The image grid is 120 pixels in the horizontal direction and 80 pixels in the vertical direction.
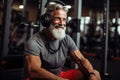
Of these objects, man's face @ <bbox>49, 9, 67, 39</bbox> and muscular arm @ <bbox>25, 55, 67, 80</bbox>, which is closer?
muscular arm @ <bbox>25, 55, 67, 80</bbox>

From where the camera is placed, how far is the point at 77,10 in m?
2.75

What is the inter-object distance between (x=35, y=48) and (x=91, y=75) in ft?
1.68

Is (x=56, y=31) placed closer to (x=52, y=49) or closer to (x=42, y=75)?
(x=52, y=49)

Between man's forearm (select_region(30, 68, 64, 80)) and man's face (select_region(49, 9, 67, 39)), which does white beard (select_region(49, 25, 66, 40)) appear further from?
man's forearm (select_region(30, 68, 64, 80))

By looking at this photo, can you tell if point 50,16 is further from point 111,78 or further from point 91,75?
point 111,78

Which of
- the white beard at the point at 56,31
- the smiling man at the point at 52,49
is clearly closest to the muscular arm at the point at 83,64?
the smiling man at the point at 52,49

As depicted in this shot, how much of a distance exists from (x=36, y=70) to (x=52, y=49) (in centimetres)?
29

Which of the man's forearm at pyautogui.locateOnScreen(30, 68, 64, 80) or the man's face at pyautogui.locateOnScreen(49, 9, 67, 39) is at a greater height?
the man's face at pyautogui.locateOnScreen(49, 9, 67, 39)

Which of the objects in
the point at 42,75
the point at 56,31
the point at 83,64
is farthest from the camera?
the point at 83,64

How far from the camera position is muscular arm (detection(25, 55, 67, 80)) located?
154 cm

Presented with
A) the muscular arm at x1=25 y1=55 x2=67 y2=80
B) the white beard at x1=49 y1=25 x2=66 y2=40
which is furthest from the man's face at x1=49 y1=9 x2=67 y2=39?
the muscular arm at x1=25 y1=55 x2=67 y2=80

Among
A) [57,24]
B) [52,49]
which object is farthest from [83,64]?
[57,24]

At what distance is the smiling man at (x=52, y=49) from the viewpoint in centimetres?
161

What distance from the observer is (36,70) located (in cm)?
156
